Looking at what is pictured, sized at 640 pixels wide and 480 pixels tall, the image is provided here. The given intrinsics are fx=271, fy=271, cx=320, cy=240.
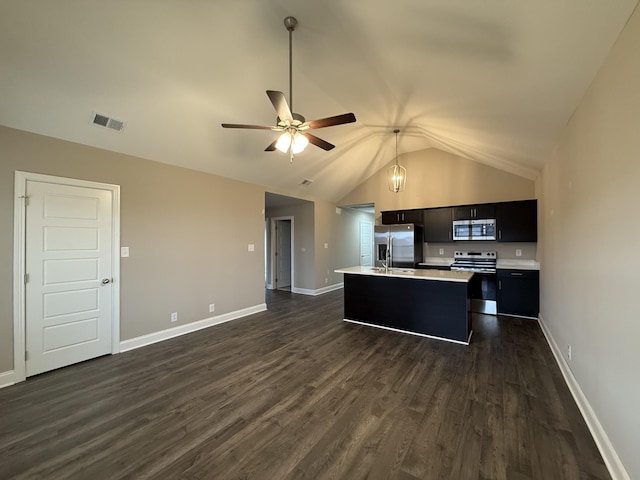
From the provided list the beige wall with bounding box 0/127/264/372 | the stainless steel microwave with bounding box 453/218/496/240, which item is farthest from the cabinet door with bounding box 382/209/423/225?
the beige wall with bounding box 0/127/264/372

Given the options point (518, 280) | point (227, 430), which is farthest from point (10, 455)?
point (518, 280)

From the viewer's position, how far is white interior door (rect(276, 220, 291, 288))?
804 centimetres

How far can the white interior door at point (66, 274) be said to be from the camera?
289 centimetres

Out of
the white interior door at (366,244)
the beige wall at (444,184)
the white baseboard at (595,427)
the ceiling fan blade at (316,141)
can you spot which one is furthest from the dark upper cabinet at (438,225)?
the ceiling fan blade at (316,141)

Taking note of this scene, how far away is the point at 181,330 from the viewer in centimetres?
414

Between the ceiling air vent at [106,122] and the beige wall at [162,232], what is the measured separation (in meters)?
0.42

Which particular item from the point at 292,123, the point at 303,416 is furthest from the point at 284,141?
the point at 303,416

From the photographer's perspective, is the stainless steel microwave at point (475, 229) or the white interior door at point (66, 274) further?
the stainless steel microwave at point (475, 229)

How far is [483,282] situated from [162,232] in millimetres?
5596

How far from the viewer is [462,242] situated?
5.84m

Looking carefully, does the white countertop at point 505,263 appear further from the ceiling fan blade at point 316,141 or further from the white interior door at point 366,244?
the ceiling fan blade at point 316,141

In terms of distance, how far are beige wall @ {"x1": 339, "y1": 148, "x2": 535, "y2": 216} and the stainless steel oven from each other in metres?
1.25

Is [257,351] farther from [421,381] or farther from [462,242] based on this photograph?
[462,242]

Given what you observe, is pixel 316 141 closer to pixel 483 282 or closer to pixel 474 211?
pixel 474 211
